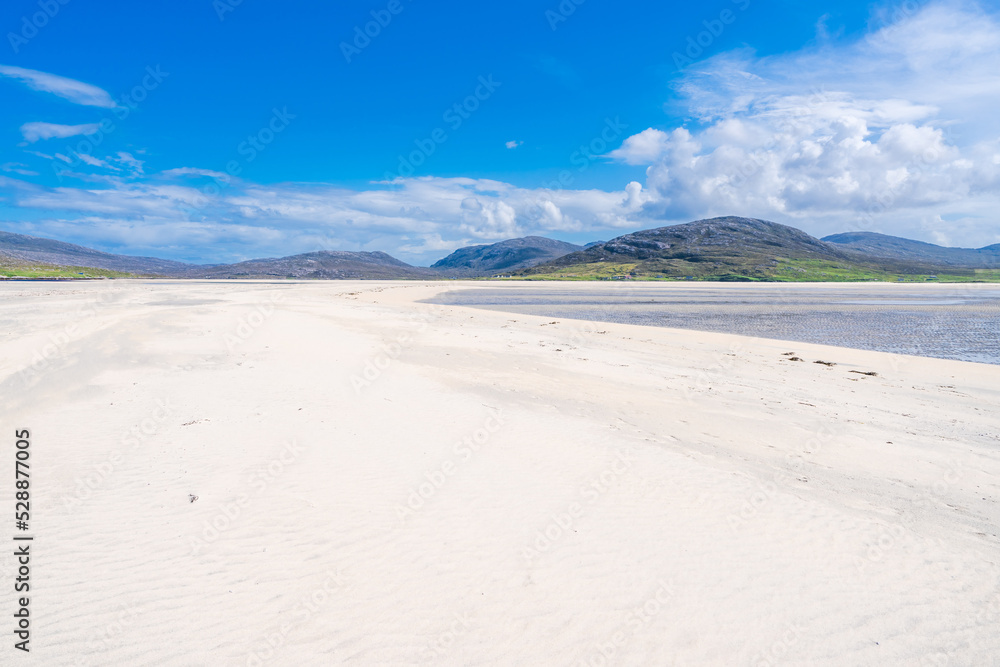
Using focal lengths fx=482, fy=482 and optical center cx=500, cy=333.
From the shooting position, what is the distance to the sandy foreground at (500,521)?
4852mm

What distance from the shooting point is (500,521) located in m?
6.99

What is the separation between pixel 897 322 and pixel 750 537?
3683cm

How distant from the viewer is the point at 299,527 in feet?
22.0

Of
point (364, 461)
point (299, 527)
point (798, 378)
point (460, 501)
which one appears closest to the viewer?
point (299, 527)

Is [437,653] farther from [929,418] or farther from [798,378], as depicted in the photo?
[798,378]

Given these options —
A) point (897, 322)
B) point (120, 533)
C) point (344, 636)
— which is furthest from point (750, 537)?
point (897, 322)

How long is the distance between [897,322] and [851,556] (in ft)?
119

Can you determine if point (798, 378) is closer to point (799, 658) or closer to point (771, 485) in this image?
point (771, 485)

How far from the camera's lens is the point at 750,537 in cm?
661

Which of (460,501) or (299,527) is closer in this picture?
(299,527)

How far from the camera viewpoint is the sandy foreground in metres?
4.85

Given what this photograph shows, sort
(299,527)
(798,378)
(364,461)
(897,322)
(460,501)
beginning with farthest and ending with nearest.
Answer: (897,322) < (798,378) < (364,461) < (460,501) < (299,527)

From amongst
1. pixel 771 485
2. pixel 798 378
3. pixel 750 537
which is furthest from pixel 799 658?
pixel 798 378

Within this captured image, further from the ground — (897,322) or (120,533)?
(897,322)
